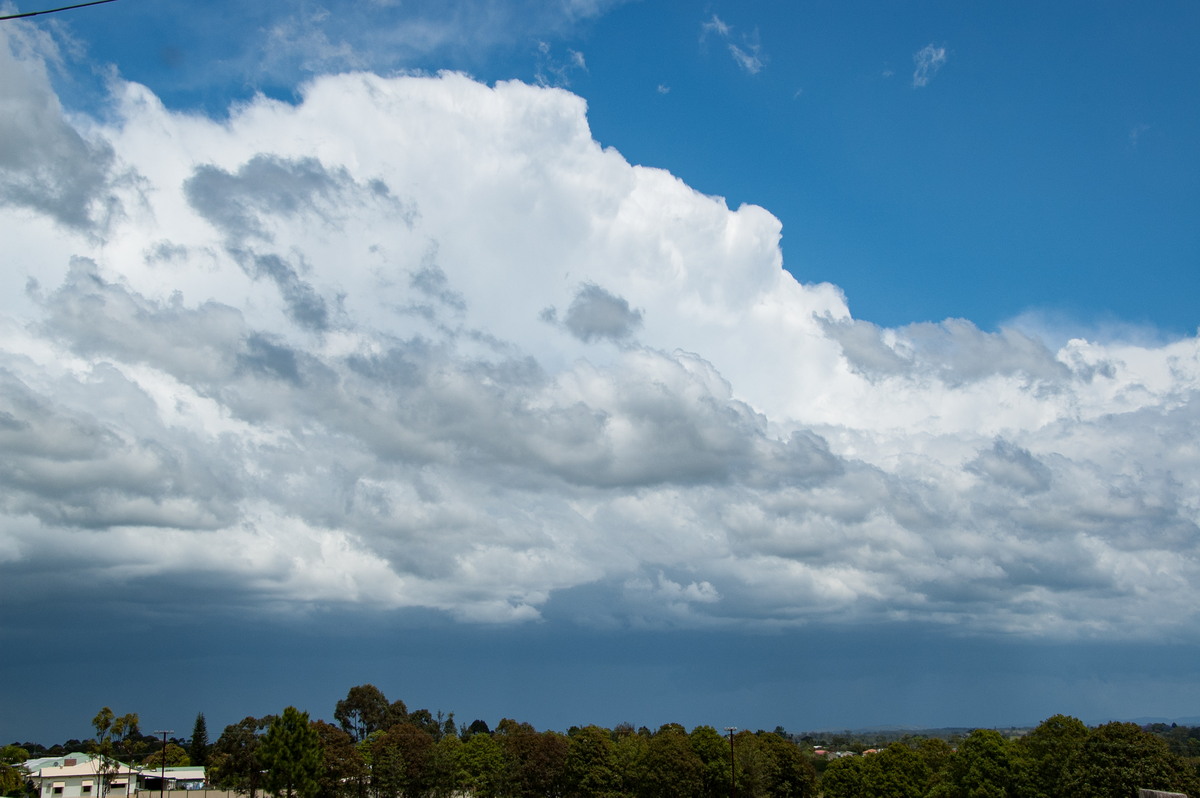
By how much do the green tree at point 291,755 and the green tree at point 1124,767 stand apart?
222ft

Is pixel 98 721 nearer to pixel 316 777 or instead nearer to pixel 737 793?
pixel 316 777

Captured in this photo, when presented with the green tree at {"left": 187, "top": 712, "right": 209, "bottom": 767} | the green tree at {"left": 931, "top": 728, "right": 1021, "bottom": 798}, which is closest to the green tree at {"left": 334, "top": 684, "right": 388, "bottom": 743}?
the green tree at {"left": 187, "top": 712, "right": 209, "bottom": 767}

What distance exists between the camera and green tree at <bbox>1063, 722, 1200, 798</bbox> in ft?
213

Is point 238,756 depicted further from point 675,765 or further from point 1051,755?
point 1051,755

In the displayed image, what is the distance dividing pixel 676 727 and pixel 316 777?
55954mm

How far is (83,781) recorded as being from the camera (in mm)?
150625

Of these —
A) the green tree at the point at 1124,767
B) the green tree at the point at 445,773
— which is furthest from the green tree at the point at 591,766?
the green tree at the point at 1124,767

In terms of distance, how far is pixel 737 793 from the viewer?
98.4m

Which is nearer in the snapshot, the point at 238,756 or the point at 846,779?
the point at 846,779

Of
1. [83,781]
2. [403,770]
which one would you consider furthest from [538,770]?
[83,781]

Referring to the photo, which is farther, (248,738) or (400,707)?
(400,707)

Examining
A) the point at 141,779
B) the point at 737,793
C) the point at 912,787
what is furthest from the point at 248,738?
the point at 912,787

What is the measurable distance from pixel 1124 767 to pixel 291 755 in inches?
2838

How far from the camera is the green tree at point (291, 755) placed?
3654 inches
